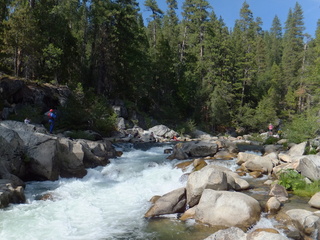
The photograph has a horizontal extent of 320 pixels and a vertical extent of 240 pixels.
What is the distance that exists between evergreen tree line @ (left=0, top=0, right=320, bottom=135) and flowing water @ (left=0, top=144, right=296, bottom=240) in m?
13.9

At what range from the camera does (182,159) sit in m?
15.1

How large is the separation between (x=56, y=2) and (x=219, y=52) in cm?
2212

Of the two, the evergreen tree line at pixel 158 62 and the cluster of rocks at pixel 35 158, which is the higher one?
the evergreen tree line at pixel 158 62

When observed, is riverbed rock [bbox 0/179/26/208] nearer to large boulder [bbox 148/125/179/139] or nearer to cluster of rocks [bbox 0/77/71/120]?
cluster of rocks [bbox 0/77/71/120]

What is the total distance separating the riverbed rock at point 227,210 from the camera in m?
6.96

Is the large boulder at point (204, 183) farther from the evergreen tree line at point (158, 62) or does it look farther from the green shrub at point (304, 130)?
Answer: the evergreen tree line at point (158, 62)

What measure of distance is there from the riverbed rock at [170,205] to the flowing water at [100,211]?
260 mm

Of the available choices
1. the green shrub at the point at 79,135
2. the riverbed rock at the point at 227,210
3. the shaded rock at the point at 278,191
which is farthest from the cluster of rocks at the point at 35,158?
the shaded rock at the point at 278,191

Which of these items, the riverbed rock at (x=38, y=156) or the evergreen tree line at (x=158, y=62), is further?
the evergreen tree line at (x=158, y=62)

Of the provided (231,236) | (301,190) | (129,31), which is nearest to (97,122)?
(129,31)

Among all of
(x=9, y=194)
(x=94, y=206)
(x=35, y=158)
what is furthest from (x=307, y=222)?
(x=35, y=158)

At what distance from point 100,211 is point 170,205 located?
2132 mm

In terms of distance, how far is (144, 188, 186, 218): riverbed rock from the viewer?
7957 mm

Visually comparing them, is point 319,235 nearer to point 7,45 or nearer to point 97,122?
point 97,122
